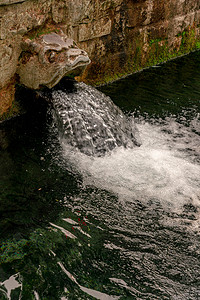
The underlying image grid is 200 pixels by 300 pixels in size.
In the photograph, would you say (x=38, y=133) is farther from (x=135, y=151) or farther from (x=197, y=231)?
(x=197, y=231)

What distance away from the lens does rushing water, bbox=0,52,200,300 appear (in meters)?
2.21

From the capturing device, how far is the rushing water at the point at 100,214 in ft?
7.23

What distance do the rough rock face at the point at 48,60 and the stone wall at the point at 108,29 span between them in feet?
0.42

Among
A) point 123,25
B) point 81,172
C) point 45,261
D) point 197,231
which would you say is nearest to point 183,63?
point 123,25

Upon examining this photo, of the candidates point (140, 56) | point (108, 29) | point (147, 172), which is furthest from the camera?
point (140, 56)

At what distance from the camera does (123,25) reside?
17.6 ft

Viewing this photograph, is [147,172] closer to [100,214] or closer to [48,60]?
[100,214]

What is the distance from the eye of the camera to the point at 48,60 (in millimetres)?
3771

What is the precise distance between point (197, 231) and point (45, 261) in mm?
1147

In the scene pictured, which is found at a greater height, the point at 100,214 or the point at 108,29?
the point at 108,29

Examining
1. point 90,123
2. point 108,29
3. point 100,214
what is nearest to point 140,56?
point 108,29

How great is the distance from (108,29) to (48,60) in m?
1.75

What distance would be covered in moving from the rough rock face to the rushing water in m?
0.51

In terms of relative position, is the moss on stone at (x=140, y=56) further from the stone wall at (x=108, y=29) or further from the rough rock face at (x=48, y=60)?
the rough rock face at (x=48, y=60)
